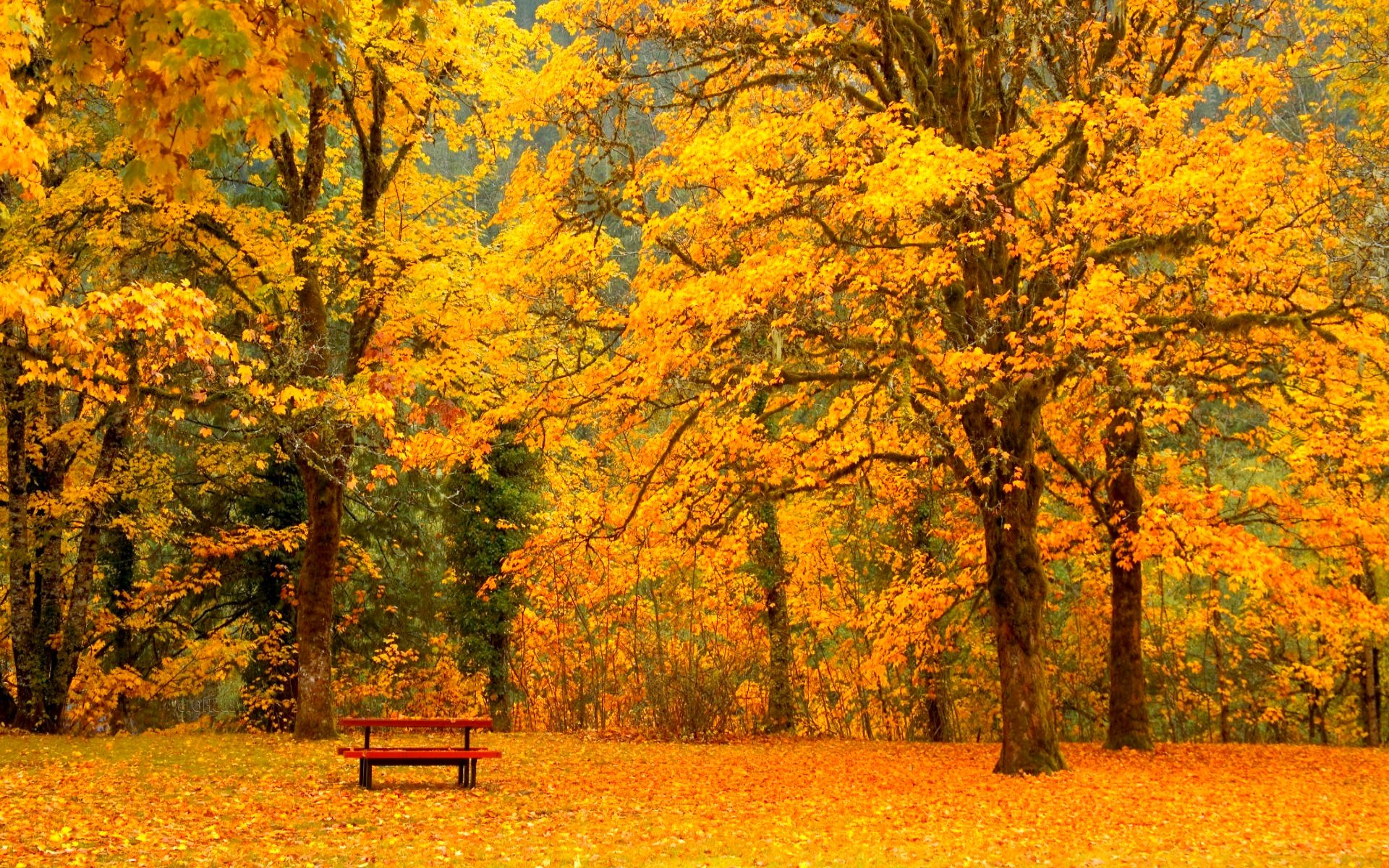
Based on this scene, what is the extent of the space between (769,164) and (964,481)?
3974 millimetres

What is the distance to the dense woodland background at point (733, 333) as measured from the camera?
9.94 metres

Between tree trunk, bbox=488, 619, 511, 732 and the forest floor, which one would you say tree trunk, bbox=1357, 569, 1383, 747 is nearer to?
the forest floor

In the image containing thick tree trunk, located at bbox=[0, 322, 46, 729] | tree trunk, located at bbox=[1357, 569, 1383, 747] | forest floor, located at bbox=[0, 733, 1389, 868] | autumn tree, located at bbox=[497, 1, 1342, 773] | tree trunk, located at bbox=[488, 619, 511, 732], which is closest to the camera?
forest floor, located at bbox=[0, 733, 1389, 868]

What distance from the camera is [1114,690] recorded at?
573 inches

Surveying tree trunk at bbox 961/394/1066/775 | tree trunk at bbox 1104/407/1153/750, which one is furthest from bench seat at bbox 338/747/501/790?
tree trunk at bbox 1104/407/1153/750

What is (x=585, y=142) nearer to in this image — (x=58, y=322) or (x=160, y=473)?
(x=58, y=322)

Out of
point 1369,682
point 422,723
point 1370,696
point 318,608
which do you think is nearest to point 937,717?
point 1370,696

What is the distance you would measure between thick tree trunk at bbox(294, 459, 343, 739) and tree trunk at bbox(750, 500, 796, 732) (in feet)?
21.8

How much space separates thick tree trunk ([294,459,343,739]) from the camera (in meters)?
13.6

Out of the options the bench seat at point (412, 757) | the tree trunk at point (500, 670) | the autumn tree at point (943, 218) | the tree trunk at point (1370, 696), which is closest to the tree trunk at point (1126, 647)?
the autumn tree at point (943, 218)

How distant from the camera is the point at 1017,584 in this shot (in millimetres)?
11242

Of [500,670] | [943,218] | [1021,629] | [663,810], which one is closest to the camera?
[663,810]

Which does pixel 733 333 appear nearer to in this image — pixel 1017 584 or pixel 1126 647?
pixel 1017 584

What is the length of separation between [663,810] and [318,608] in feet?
22.6
